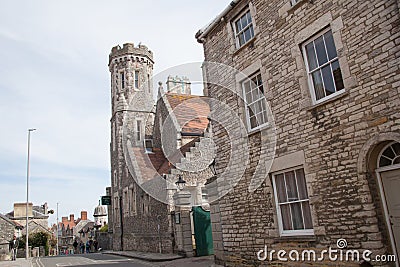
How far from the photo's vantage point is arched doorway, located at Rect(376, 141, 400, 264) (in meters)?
6.23

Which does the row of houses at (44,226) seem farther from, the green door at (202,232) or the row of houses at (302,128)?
the row of houses at (302,128)

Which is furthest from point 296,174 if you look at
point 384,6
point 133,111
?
point 133,111

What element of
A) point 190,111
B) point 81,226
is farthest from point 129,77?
point 81,226

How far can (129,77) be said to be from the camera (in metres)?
28.1

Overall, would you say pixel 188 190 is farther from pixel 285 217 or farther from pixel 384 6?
pixel 384 6

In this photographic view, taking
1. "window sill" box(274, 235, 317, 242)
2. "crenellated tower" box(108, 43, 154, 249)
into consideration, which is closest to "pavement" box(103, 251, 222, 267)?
"window sill" box(274, 235, 317, 242)

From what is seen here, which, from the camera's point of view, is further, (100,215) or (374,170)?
(100,215)

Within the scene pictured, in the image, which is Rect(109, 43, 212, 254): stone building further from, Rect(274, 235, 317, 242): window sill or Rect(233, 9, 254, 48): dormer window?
Rect(274, 235, 317, 242): window sill

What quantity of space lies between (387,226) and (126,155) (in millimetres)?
19992

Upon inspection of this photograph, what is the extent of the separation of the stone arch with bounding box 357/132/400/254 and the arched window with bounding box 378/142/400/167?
74 millimetres

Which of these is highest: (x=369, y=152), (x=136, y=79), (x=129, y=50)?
(x=129, y=50)

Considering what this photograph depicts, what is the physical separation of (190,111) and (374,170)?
16.0 meters

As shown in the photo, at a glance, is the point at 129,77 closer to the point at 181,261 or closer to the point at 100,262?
the point at 100,262
